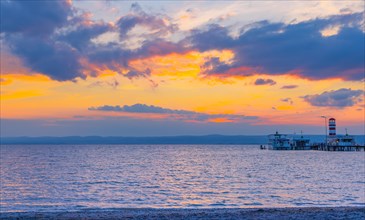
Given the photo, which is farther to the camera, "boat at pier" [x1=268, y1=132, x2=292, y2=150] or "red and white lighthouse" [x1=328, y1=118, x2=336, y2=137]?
"boat at pier" [x1=268, y1=132, x2=292, y2=150]

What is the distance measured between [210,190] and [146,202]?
9367 mm

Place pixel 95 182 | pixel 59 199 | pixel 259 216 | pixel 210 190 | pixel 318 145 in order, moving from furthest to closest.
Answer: pixel 318 145 → pixel 95 182 → pixel 210 190 → pixel 59 199 → pixel 259 216

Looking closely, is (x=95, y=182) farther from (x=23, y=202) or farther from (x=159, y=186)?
(x=23, y=202)

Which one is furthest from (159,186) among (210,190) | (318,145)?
(318,145)

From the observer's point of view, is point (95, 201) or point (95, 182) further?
point (95, 182)

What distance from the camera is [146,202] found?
35500mm

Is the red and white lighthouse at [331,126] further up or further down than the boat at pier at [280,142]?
further up

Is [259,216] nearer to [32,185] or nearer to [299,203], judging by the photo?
[299,203]

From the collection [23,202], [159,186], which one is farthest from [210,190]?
[23,202]

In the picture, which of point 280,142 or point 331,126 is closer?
point 331,126

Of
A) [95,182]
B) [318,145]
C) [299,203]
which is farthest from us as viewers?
[318,145]

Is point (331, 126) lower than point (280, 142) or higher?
higher

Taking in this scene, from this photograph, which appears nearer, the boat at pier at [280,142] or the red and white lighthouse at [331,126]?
the red and white lighthouse at [331,126]

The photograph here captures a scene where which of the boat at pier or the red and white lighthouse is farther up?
the red and white lighthouse
